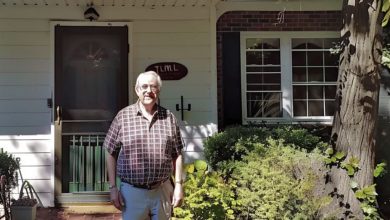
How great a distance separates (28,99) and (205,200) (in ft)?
10.3

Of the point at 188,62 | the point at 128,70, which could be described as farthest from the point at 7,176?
the point at 188,62

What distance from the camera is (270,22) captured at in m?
7.24

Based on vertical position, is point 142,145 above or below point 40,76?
below

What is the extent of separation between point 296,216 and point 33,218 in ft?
9.25

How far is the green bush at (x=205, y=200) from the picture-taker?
4.57 metres

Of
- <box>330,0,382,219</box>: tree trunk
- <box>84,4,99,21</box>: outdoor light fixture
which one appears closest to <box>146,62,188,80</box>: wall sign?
<box>84,4,99,21</box>: outdoor light fixture

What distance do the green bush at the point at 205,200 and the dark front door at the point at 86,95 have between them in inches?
88.6

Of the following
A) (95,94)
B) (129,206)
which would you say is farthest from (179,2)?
(129,206)

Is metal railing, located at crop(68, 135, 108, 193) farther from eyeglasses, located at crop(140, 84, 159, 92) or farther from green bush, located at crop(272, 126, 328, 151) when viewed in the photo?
eyeglasses, located at crop(140, 84, 159, 92)

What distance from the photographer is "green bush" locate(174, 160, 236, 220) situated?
4.57 metres

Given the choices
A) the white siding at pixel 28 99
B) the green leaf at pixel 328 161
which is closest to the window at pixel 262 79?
the green leaf at pixel 328 161

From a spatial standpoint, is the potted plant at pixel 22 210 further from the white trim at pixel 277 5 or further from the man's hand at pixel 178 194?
the white trim at pixel 277 5

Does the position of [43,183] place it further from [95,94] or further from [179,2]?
[179,2]

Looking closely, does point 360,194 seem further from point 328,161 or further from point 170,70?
point 170,70
